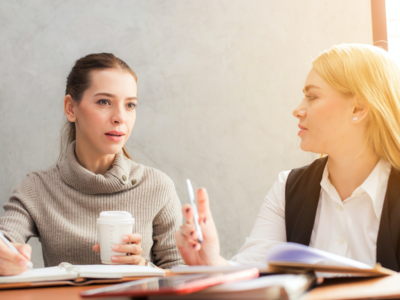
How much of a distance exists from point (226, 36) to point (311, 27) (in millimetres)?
479

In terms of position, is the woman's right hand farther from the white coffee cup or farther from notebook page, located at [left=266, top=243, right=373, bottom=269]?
notebook page, located at [left=266, top=243, right=373, bottom=269]

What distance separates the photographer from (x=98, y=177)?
143 centimetres

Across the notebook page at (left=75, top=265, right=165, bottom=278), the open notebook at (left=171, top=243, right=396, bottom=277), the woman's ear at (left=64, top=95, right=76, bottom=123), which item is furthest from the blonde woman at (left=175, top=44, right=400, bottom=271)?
the woman's ear at (left=64, top=95, right=76, bottom=123)

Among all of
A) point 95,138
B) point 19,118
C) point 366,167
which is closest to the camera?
point 366,167

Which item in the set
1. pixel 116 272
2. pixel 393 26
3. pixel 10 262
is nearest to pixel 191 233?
pixel 116 272

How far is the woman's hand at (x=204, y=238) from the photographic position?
0.85 m

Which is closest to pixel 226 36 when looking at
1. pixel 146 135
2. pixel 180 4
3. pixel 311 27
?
pixel 180 4

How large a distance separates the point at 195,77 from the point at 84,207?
37.7 inches

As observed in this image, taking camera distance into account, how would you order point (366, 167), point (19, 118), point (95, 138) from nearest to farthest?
point (366, 167), point (95, 138), point (19, 118)

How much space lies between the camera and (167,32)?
201 cm

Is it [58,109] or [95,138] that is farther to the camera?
[58,109]

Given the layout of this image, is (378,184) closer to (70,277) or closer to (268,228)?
(268,228)

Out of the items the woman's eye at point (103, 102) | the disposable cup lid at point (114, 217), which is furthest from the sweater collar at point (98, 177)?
the disposable cup lid at point (114, 217)

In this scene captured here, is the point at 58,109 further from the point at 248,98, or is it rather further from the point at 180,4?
the point at 248,98
